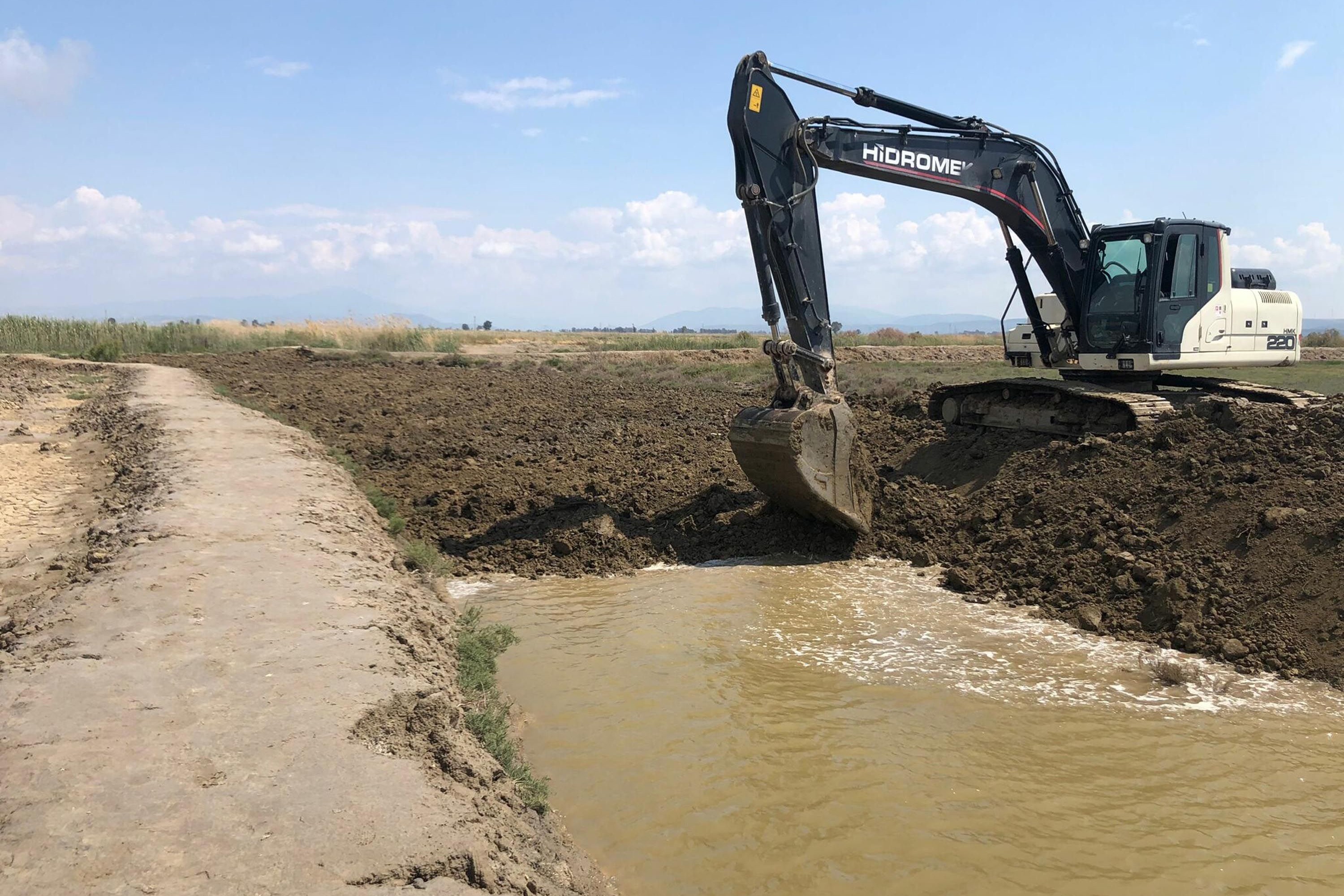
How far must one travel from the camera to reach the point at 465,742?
4.80 m

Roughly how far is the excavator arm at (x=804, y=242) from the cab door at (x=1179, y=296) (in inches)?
100.0

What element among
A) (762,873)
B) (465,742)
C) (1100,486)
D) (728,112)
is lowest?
(762,873)

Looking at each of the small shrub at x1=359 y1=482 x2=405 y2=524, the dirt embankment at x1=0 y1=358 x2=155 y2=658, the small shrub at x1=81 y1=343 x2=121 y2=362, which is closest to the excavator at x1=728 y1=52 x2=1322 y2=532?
the small shrub at x1=359 y1=482 x2=405 y2=524

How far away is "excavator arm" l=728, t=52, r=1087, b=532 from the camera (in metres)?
9.23

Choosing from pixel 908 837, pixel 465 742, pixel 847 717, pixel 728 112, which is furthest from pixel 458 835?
pixel 728 112

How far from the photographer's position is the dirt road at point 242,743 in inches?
129

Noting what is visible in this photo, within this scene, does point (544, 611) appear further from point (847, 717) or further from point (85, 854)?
point (85, 854)

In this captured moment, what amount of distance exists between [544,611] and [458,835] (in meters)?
4.57

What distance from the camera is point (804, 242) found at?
9828 mm

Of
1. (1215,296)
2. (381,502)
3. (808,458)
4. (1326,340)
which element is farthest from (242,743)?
(1326,340)

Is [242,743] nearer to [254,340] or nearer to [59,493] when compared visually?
[59,493]

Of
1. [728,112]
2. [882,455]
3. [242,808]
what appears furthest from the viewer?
[882,455]

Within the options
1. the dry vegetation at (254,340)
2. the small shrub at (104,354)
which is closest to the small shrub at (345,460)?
the small shrub at (104,354)

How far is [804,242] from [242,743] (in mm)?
7412
